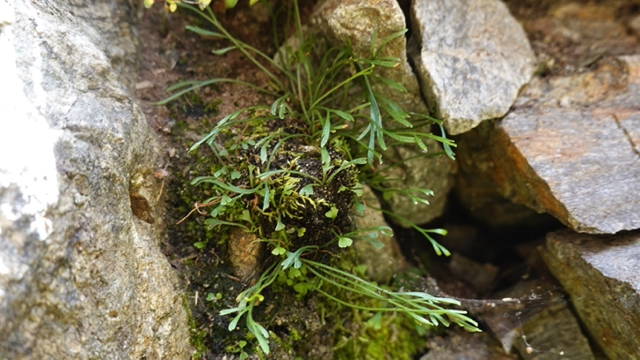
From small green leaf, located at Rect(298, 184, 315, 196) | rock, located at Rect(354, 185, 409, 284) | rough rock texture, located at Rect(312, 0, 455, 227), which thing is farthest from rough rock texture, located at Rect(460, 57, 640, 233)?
small green leaf, located at Rect(298, 184, 315, 196)

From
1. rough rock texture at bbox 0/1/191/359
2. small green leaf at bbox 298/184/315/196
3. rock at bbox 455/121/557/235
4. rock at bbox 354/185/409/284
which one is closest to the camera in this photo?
rough rock texture at bbox 0/1/191/359

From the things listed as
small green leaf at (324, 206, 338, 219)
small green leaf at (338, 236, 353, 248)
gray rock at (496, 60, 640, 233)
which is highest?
gray rock at (496, 60, 640, 233)

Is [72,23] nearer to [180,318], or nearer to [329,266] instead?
[180,318]

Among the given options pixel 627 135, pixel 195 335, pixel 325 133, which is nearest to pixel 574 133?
pixel 627 135

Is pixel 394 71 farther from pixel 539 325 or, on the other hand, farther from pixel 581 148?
pixel 539 325

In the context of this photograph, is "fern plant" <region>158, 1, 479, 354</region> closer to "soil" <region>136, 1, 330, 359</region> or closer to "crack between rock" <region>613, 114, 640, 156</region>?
"soil" <region>136, 1, 330, 359</region>

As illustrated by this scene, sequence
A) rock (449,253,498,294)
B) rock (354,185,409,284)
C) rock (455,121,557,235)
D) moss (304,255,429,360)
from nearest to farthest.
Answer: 1. moss (304,255,429,360)
2. rock (354,185,409,284)
3. rock (455,121,557,235)
4. rock (449,253,498,294)

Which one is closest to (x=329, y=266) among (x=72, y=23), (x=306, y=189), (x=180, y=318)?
(x=306, y=189)

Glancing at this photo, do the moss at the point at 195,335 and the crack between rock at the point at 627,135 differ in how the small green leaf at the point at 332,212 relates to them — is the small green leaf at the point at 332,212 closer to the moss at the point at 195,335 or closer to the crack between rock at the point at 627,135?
the moss at the point at 195,335
